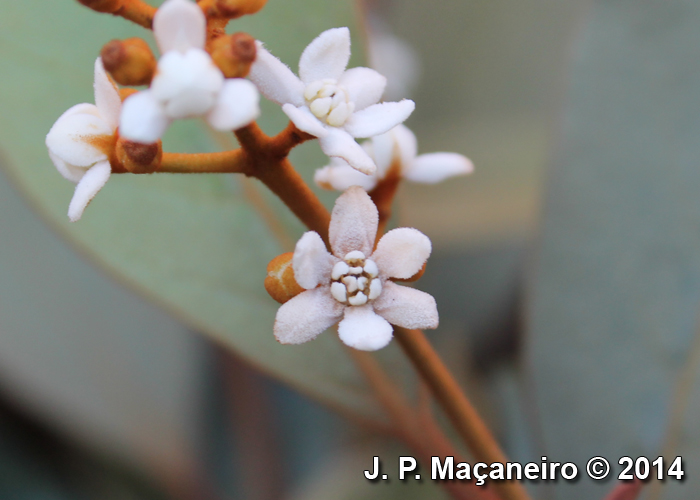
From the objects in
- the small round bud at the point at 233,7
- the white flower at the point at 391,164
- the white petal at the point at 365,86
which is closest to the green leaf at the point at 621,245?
the white flower at the point at 391,164

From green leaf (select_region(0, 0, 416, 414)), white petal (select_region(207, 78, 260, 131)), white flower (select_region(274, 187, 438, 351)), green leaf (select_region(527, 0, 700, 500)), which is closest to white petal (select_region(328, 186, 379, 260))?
white flower (select_region(274, 187, 438, 351))

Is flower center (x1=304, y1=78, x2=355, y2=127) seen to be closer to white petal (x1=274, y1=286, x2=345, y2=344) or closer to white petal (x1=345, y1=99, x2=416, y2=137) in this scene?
white petal (x1=345, y1=99, x2=416, y2=137)

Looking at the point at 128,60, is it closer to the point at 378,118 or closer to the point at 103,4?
the point at 103,4

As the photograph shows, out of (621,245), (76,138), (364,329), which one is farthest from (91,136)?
(621,245)

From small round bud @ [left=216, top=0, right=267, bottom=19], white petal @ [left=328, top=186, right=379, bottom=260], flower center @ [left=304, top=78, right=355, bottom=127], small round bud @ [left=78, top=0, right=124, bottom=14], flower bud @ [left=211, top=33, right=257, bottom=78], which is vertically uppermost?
small round bud @ [left=216, top=0, right=267, bottom=19]

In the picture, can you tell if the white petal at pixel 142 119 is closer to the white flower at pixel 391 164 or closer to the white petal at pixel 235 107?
the white petal at pixel 235 107

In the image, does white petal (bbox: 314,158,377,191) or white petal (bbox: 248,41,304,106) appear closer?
white petal (bbox: 248,41,304,106)
